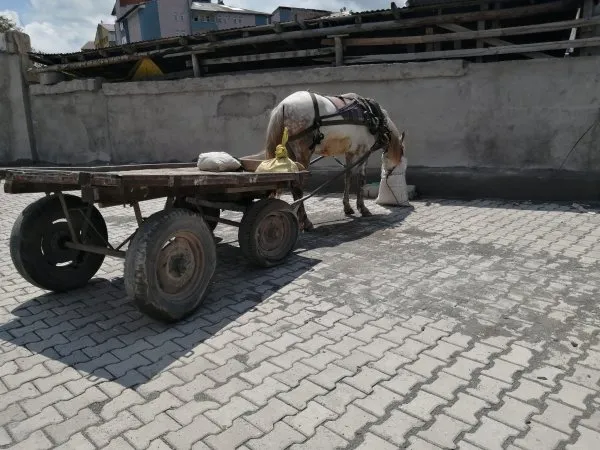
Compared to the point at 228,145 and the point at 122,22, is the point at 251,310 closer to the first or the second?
the point at 228,145

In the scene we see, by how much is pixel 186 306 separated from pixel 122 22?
142 feet

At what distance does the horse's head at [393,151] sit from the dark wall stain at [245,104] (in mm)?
2978

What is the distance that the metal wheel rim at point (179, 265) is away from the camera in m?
3.35

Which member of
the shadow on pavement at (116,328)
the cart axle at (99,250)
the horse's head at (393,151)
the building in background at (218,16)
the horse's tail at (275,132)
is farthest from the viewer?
the building in background at (218,16)

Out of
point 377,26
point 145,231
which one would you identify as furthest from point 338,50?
point 145,231

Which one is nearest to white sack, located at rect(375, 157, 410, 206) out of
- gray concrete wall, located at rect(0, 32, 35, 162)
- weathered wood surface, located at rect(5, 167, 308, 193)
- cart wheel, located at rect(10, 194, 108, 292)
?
weathered wood surface, located at rect(5, 167, 308, 193)

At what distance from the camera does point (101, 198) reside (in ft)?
11.1

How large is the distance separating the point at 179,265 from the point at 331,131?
3268mm

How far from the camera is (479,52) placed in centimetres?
760

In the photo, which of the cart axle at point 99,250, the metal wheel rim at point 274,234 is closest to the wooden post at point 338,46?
the metal wheel rim at point 274,234

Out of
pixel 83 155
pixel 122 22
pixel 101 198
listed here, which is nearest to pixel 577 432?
pixel 101 198

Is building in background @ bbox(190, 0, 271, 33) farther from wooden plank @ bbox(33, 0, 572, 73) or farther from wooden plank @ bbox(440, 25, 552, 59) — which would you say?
wooden plank @ bbox(440, 25, 552, 59)

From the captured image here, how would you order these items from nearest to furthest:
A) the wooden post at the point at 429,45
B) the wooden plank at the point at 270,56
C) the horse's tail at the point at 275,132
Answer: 1. the horse's tail at the point at 275,132
2. the wooden post at the point at 429,45
3. the wooden plank at the point at 270,56

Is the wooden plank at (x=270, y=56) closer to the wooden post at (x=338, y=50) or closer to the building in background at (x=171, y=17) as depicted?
the wooden post at (x=338, y=50)
